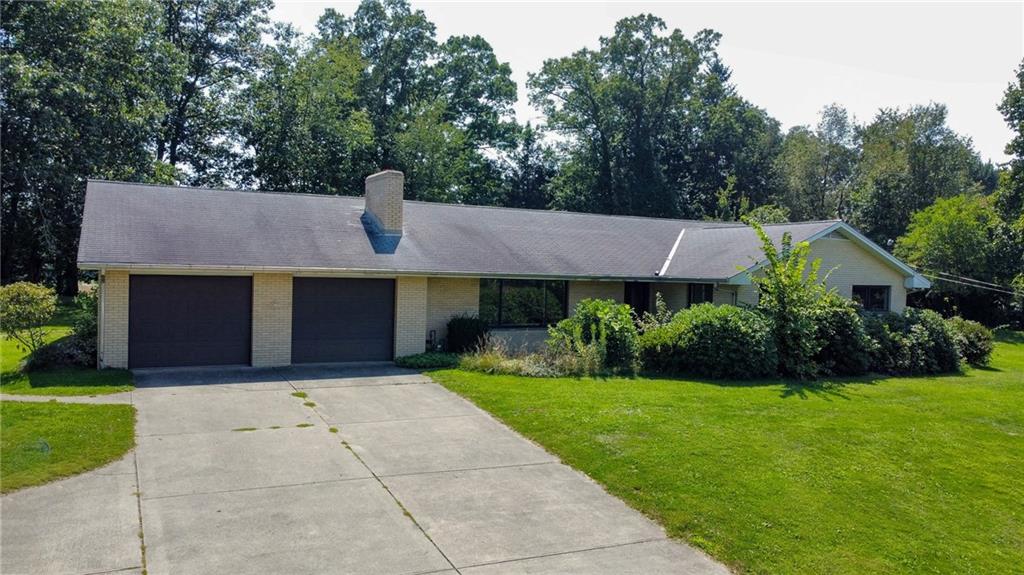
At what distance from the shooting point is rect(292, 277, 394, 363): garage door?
17125mm

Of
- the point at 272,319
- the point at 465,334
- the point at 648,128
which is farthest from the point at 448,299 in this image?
the point at 648,128

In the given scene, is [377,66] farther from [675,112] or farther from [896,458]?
[896,458]

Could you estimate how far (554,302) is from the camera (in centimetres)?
2064

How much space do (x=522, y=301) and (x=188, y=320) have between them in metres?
8.41

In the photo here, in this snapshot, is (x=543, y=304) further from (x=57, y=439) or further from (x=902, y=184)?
(x=902, y=184)

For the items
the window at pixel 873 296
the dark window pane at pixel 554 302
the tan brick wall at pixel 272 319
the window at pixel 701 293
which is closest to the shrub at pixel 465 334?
the dark window pane at pixel 554 302

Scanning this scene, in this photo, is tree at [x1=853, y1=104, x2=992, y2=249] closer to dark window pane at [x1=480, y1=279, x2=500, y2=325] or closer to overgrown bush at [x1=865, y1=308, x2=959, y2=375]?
overgrown bush at [x1=865, y1=308, x2=959, y2=375]

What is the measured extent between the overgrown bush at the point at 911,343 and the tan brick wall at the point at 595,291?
6.69 meters

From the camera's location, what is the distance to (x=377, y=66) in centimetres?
4684

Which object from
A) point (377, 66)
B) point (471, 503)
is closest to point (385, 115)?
point (377, 66)

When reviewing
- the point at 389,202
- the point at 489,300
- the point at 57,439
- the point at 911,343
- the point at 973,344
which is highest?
the point at 389,202

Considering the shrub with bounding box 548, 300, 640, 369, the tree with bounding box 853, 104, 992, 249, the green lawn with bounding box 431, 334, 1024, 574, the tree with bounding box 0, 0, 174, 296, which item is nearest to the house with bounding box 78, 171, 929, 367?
the shrub with bounding box 548, 300, 640, 369

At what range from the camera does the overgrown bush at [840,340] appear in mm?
18234

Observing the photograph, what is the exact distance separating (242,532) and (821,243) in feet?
63.5
